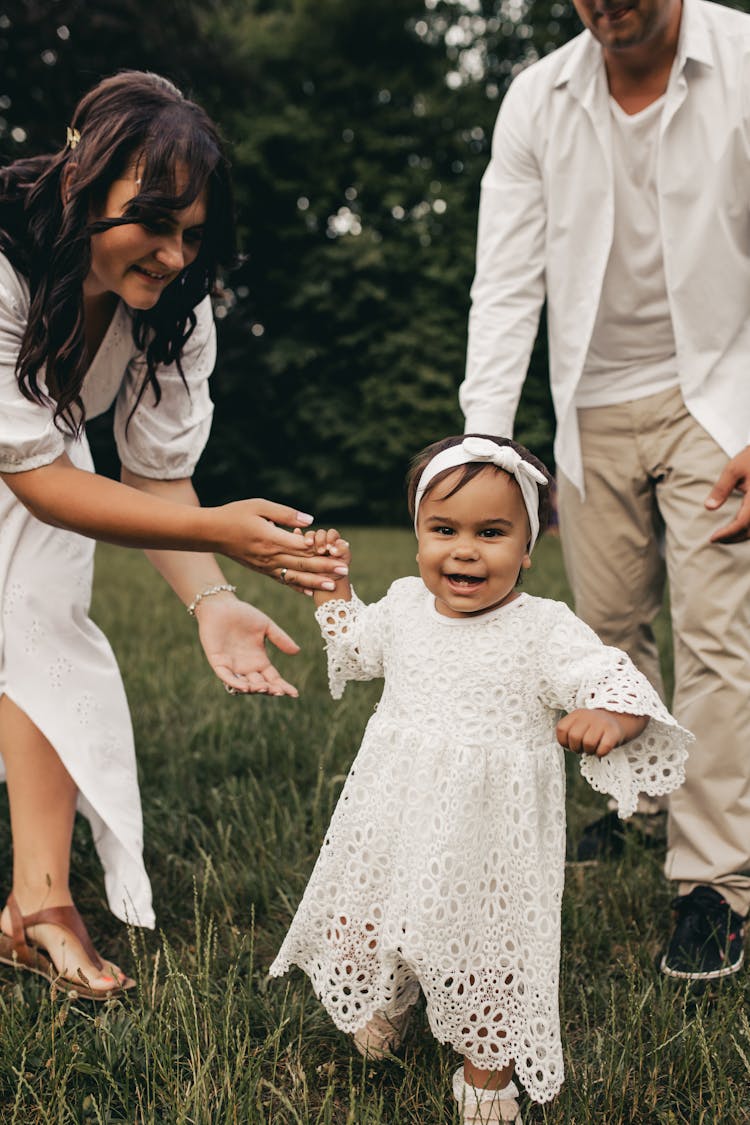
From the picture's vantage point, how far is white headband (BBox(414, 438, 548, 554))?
200cm


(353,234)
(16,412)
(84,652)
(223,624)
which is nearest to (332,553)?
(223,624)

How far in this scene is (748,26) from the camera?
280 centimetres

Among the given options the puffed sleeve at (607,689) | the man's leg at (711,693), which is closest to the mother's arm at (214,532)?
the puffed sleeve at (607,689)

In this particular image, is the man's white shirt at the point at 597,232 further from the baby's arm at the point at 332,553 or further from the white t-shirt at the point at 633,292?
the baby's arm at the point at 332,553

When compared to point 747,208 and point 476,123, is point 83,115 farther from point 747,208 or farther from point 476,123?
point 476,123

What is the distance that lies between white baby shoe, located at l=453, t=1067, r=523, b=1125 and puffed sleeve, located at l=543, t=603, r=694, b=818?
1.98ft

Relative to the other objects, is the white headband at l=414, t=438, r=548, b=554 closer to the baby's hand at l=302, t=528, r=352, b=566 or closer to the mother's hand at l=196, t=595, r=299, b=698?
the baby's hand at l=302, t=528, r=352, b=566

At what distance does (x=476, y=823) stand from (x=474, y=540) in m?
0.52

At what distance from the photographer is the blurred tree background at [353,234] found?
66.5 ft

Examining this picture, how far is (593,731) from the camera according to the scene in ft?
5.97

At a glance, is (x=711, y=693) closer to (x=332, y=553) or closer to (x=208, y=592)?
(x=332, y=553)

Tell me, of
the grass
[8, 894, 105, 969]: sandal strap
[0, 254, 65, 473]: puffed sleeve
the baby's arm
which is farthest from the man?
[8, 894, 105, 969]: sandal strap

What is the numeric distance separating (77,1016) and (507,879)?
3.46 feet

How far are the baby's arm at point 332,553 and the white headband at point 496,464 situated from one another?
0.22 metres
